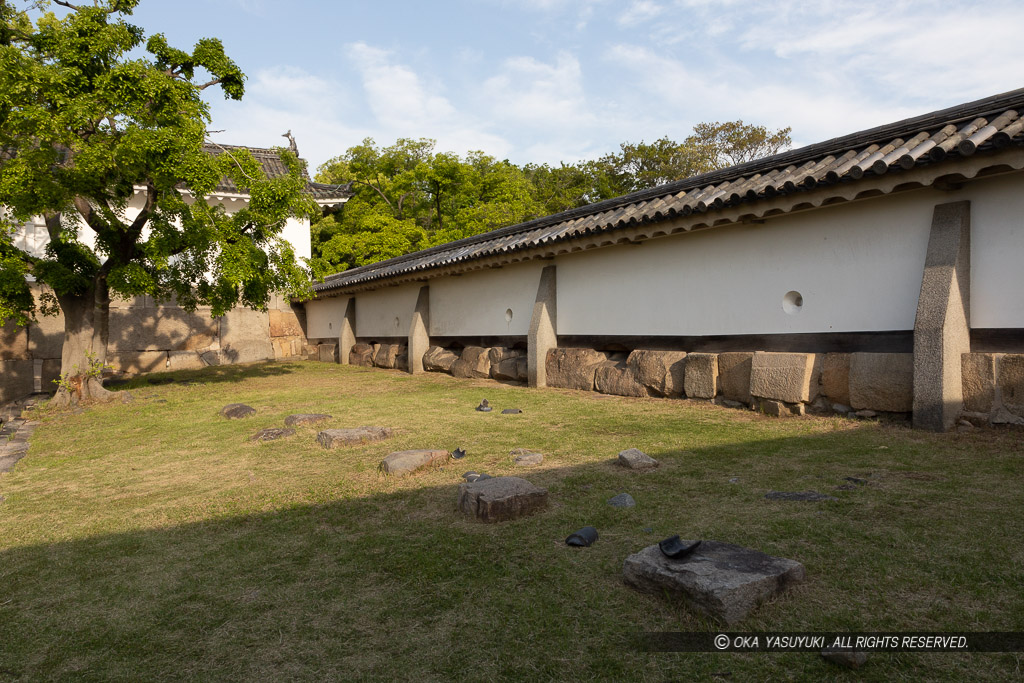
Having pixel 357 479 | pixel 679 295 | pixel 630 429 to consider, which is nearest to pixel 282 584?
pixel 357 479

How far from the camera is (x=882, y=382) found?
556 centimetres

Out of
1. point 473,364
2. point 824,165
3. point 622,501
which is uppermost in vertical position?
point 824,165

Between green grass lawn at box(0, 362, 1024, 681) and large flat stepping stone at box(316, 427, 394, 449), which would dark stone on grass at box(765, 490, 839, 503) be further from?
large flat stepping stone at box(316, 427, 394, 449)

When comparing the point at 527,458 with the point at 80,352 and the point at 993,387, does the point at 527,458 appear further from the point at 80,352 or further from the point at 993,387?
the point at 80,352

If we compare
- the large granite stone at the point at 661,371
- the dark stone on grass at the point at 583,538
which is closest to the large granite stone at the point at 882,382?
the large granite stone at the point at 661,371

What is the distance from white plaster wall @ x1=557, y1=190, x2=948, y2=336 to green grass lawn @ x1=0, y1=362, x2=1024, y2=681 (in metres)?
1.35

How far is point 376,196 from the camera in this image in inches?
1080

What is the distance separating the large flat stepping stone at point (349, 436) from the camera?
18.9 ft

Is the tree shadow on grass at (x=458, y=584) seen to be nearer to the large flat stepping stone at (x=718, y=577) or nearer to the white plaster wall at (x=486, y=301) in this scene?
the large flat stepping stone at (x=718, y=577)

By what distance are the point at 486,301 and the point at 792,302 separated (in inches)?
249

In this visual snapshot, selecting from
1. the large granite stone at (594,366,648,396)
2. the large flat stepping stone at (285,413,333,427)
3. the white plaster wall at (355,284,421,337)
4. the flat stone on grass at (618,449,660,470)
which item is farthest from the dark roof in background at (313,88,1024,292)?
the white plaster wall at (355,284,421,337)

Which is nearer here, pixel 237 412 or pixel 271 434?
pixel 271 434

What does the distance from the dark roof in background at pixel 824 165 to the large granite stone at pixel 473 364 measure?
2255 millimetres

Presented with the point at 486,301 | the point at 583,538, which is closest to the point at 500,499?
the point at 583,538
